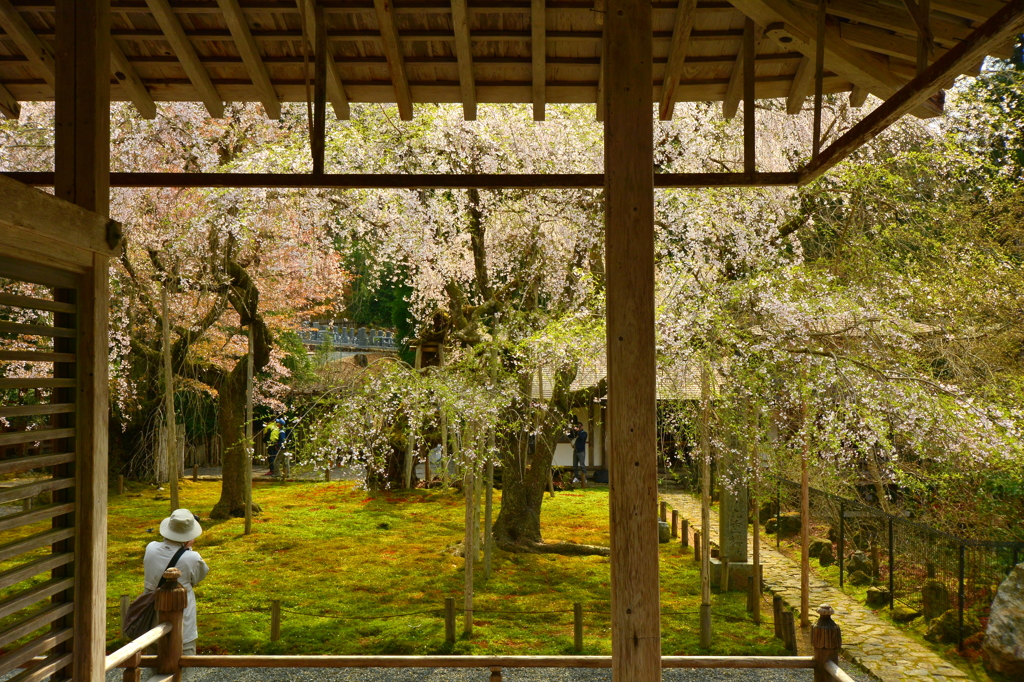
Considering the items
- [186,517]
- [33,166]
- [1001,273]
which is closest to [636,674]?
[186,517]

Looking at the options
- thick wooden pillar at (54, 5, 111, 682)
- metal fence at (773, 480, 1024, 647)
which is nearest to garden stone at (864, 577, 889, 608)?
metal fence at (773, 480, 1024, 647)

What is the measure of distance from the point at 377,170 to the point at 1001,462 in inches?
249

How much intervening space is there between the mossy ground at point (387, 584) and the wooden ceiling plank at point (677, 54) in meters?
5.01

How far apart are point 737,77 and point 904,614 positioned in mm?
5690

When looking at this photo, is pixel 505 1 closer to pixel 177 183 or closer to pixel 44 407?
pixel 177 183

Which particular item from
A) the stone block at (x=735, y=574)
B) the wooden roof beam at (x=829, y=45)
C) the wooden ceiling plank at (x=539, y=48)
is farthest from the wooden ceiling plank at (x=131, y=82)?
the stone block at (x=735, y=574)

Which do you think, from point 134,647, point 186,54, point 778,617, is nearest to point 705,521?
point 778,617

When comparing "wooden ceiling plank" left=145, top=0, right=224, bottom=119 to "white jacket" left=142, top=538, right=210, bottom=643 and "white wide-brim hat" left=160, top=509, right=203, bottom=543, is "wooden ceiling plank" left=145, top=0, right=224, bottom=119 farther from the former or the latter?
"white jacket" left=142, top=538, right=210, bottom=643

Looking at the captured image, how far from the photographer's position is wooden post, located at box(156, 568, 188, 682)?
3703 mm

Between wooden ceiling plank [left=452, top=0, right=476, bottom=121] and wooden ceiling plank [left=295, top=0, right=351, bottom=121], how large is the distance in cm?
58

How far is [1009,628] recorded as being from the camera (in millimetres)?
5707

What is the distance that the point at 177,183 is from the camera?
3.25 m

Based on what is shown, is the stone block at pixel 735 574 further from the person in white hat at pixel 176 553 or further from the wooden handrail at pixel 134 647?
the wooden handrail at pixel 134 647

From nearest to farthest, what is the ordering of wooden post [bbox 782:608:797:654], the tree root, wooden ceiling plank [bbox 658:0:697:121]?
1. wooden ceiling plank [bbox 658:0:697:121]
2. wooden post [bbox 782:608:797:654]
3. the tree root
